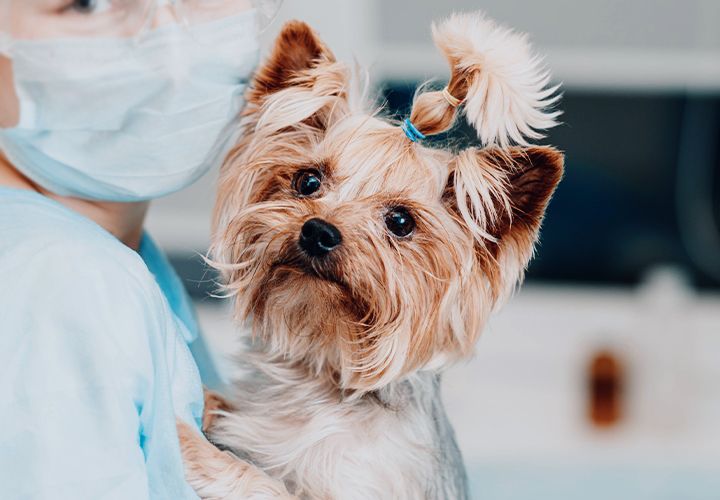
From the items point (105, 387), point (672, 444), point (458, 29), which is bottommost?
point (672, 444)

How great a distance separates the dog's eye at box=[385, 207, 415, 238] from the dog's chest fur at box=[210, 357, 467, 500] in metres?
0.22

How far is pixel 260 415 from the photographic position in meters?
1.16

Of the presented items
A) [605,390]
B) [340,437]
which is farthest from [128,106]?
[605,390]

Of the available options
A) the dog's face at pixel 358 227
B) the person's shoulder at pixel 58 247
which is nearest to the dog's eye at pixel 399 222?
the dog's face at pixel 358 227

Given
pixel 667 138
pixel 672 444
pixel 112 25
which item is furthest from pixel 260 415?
pixel 667 138

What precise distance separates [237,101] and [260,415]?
1.30ft

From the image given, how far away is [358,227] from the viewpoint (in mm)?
1059

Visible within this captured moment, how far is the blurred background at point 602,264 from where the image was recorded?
2.49 meters

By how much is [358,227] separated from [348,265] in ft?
0.15

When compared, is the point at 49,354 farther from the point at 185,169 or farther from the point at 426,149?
the point at 426,149

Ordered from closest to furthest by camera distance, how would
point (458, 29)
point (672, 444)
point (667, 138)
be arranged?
point (458, 29)
point (672, 444)
point (667, 138)

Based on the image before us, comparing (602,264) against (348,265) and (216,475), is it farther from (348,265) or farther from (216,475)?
(216,475)

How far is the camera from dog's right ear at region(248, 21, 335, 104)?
1.09m

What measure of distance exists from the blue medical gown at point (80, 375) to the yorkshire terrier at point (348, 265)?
0.15m
